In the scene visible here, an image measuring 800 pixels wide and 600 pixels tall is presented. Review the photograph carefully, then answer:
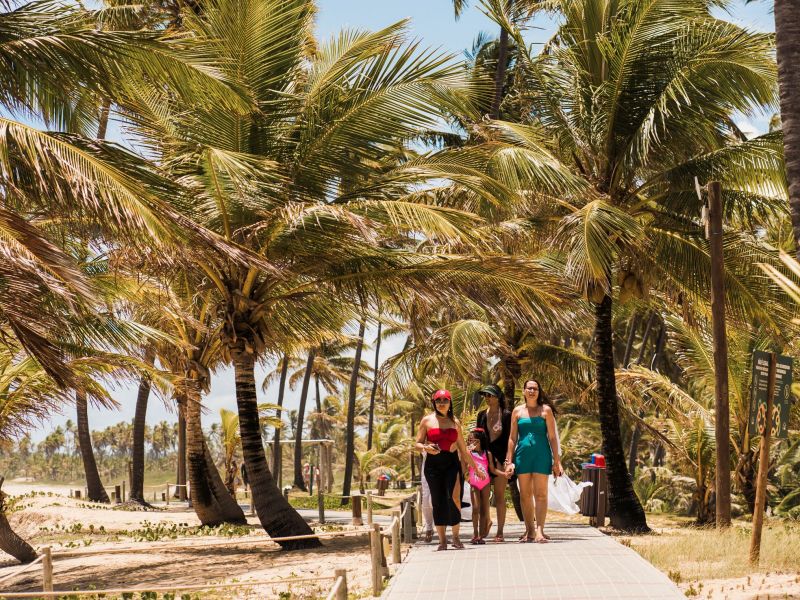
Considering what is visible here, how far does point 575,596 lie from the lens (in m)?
7.46

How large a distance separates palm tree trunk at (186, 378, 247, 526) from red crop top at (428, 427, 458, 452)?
8.89 metres

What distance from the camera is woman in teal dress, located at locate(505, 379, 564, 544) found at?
10.6 metres

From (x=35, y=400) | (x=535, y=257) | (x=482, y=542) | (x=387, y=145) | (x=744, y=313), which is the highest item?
(x=387, y=145)

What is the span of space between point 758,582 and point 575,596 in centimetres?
189

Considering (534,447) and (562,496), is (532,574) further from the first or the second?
(562,496)

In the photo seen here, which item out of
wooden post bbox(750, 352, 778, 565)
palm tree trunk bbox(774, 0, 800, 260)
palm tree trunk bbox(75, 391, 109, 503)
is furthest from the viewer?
palm tree trunk bbox(75, 391, 109, 503)

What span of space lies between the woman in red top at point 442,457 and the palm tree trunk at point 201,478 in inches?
348

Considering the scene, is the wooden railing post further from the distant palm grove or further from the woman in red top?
the woman in red top

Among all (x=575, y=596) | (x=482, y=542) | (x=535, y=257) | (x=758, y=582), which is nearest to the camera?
(x=575, y=596)

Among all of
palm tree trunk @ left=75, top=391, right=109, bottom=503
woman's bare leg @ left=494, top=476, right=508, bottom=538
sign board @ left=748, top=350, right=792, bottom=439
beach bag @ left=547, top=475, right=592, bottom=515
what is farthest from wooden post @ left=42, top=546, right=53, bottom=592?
palm tree trunk @ left=75, top=391, right=109, bottom=503

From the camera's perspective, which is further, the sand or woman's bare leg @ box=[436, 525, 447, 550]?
the sand

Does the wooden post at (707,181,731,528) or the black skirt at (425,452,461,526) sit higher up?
the wooden post at (707,181,731,528)

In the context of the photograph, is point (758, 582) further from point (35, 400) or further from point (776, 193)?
point (35, 400)

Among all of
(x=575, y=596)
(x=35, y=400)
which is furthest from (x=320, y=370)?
(x=575, y=596)
